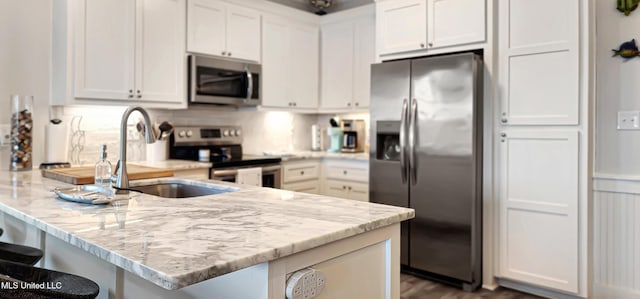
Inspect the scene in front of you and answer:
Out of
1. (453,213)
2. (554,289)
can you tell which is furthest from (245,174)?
(554,289)

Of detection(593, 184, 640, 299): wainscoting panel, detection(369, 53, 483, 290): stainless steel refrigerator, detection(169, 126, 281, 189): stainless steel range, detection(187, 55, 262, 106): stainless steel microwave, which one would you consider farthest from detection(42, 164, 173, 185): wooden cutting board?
detection(593, 184, 640, 299): wainscoting panel

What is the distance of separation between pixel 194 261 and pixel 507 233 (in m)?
2.70

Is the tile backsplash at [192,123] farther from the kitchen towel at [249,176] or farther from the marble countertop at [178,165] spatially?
the kitchen towel at [249,176]

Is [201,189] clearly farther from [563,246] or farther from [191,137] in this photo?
[563,246]

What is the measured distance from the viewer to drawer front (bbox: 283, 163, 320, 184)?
4141mm

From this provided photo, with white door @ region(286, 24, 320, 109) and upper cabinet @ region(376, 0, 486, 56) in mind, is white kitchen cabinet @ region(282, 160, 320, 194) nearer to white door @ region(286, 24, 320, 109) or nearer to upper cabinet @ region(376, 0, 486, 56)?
white door @ region(286, 24, 320, 109)

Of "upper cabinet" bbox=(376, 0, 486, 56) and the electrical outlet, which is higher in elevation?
"upper cabinet" bbox=(376, 0, 486, 56)

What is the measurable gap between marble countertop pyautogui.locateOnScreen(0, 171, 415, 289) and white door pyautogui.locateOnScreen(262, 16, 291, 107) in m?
2.44

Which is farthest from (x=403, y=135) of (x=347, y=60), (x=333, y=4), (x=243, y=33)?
(x=333, y=4)

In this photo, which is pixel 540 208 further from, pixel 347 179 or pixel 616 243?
pixel 347 179

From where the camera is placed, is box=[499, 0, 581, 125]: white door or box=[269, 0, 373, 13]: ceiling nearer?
box=[499, 0, 581, 125]: white door

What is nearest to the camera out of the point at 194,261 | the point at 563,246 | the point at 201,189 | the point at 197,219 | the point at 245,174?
the point at 194,261

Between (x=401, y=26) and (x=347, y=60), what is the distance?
1.07 meters

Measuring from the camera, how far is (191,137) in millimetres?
3838
